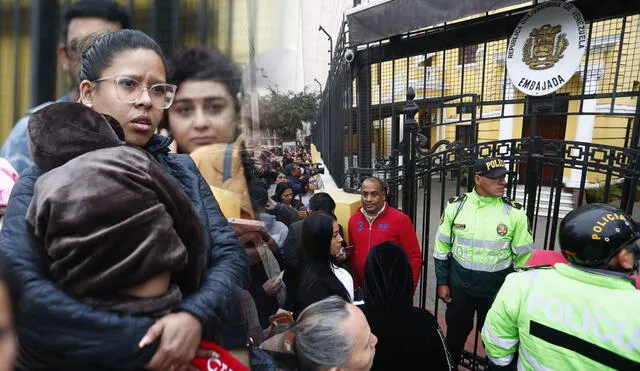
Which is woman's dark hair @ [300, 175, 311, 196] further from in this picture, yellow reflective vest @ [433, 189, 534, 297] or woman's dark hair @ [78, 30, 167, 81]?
woman's dark hair @ [78, 30, 167, 81]

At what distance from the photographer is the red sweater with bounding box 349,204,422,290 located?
295 cm

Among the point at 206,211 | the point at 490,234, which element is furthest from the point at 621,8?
the point at 206,211

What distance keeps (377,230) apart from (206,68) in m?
2.12

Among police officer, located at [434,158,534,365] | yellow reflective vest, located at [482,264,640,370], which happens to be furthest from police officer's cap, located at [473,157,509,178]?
yellow reflective vest, located at [482,264,640,370]

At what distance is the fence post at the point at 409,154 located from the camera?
2918mm

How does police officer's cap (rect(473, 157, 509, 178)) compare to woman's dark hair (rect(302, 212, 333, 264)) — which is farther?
police officer's cap (rect(473, 157, 509, 178))

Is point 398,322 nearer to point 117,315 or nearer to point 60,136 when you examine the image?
point 117,315

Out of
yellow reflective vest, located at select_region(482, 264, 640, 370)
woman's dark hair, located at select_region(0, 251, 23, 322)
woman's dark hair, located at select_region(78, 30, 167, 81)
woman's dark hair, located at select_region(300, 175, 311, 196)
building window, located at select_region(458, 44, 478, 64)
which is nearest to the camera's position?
woman's dark hair, located at select_region(0, 251, 23, 322)

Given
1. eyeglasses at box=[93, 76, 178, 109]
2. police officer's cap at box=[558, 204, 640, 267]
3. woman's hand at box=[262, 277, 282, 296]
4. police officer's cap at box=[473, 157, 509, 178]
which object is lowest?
woman's hand at box=[262, 277, 282, 296]

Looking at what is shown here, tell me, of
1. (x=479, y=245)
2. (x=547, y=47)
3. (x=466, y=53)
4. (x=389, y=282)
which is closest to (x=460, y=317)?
(x=479, y=245)

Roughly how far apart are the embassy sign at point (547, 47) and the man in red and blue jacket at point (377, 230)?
5.04ft

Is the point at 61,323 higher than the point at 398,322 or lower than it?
higher

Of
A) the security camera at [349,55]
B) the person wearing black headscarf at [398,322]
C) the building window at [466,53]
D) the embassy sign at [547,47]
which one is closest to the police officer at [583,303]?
the person wearing black headscarf at [398,322]

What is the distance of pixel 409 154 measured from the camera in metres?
3.11
